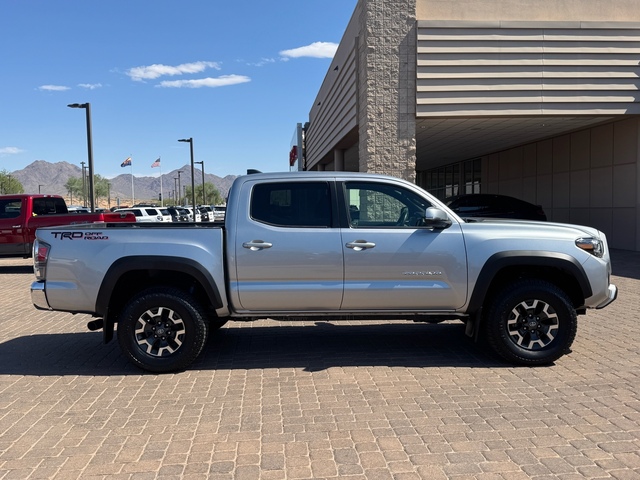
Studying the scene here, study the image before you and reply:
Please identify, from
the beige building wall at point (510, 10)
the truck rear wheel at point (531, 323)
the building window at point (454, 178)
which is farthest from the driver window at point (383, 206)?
the building window at point (454, 178)

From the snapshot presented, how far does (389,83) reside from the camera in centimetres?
1391

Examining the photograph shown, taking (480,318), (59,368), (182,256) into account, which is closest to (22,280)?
(59,368)

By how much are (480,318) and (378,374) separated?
1165 mm

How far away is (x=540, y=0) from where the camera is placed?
13891 millimetres

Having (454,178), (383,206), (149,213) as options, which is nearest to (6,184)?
(149,213)

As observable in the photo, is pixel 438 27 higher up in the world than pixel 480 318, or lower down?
higher up

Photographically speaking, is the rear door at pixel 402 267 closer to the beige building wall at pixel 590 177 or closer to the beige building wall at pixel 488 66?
the beige building wall at pixel 488 66

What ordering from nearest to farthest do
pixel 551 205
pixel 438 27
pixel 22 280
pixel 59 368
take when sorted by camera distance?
pixel 59 368, pixel 22 280, pixel 438 27, pixel 551 205

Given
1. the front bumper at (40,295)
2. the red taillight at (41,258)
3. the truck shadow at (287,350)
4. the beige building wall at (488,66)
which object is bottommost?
the truck shadow at (287,350)

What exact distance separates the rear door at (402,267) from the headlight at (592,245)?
118 centimetres

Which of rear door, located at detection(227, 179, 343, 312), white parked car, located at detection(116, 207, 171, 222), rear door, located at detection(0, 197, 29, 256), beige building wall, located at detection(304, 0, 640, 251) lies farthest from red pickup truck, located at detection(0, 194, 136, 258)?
white parked car, located at detection(116, 207, 171, 222)

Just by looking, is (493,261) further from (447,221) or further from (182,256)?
(182,256)

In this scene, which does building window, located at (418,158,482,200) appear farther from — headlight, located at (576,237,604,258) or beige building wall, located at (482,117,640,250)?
headlight, located at (576,237,604,258)

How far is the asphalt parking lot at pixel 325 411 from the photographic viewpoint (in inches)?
134
